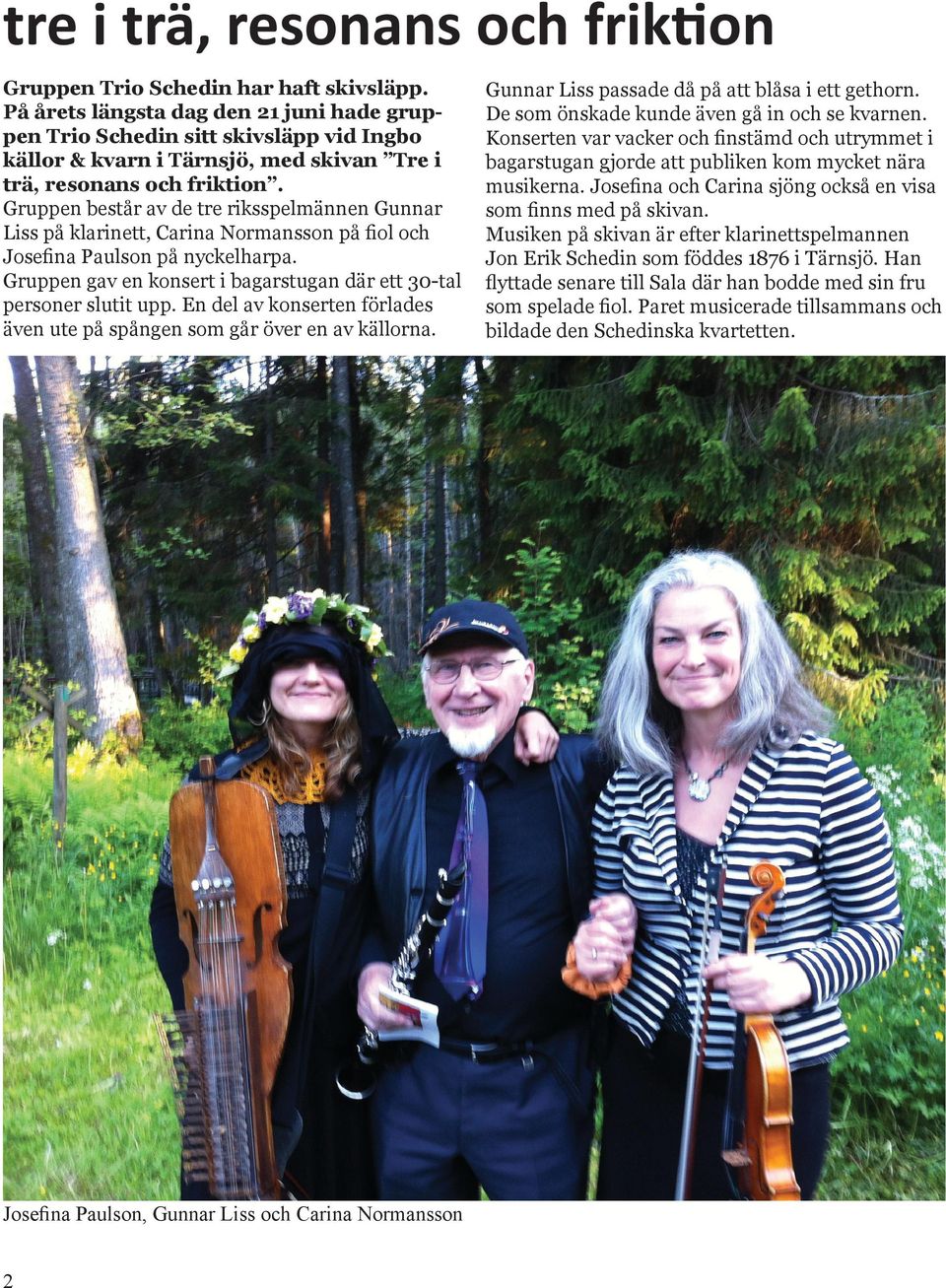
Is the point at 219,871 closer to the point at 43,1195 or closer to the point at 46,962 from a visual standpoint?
the point at 43,1195

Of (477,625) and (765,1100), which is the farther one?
(477,625)

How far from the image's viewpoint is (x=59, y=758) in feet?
16.2

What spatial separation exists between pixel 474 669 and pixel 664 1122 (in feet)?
A: 4.18

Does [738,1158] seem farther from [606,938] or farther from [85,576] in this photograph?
[85,576]

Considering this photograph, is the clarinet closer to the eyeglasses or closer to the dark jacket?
the dark jacket

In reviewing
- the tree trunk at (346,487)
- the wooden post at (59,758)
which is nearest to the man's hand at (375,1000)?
the tree trunk at (346,487)

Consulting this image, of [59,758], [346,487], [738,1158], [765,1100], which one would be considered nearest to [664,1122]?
[738,1158]

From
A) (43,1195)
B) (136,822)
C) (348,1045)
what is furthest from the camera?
(136,822)

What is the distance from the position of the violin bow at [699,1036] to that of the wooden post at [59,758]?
3.80 m

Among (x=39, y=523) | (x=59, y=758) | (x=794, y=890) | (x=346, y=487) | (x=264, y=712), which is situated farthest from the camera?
(x=39, y=523)
